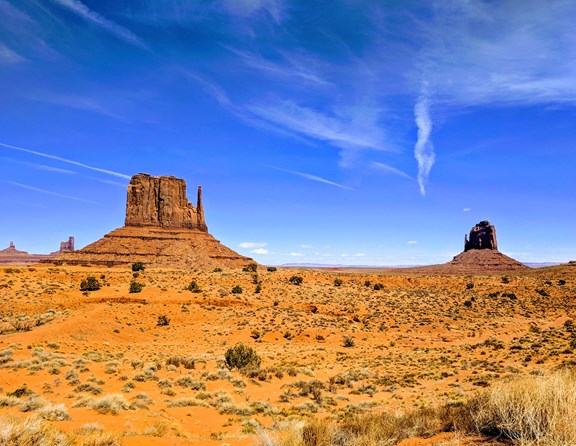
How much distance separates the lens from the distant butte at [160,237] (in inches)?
3383

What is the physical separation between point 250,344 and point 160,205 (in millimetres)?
86669

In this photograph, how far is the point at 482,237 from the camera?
6255 inches

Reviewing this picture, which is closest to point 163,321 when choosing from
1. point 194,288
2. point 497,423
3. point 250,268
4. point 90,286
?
point 194,288

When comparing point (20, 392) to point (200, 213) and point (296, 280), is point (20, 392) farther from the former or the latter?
point (200, 213)

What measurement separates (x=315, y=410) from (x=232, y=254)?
88.7 meters

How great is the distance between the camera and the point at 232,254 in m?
101

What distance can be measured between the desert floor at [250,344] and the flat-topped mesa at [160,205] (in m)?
54.7

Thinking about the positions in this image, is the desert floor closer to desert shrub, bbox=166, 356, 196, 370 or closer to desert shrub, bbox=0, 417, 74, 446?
desert shrub, bbox=166, 356, 196, 370

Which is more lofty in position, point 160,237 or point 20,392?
point 160,237

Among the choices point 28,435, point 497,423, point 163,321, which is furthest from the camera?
point 163,321

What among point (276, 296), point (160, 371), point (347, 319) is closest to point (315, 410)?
point (160, 371)

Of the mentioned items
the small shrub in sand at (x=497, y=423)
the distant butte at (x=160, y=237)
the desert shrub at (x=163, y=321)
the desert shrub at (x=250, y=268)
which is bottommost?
the desert shrub at (x=163, y=321)

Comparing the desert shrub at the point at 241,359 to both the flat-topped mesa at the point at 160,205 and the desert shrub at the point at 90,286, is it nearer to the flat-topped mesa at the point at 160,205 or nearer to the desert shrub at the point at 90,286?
the desert shrub at the point at 90,286

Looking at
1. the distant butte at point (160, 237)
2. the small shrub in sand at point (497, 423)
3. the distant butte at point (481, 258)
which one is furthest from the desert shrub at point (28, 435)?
the distant butte at point (481, 258)
